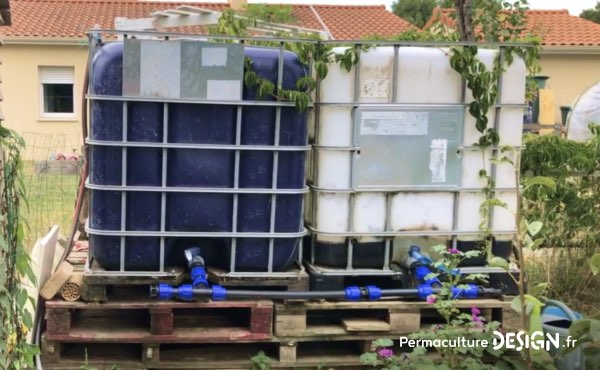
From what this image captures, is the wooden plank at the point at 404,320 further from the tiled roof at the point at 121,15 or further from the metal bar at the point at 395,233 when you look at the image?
the tiled roof at the point at 121,15

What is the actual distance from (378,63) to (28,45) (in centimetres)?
1587

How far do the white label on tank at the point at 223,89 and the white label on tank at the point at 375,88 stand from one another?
2.26 feet

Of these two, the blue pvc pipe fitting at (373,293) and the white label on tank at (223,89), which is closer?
the white label on tank at (223,89)

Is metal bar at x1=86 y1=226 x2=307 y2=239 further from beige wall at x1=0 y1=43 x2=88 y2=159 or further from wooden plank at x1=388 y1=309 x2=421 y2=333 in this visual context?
beige wall at x1=0 y1=43 x2=88 y2=159

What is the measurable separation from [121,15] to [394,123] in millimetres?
17481

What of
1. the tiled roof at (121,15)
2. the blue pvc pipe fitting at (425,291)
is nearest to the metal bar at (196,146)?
the blue pvc pipe fitting at (425,291)

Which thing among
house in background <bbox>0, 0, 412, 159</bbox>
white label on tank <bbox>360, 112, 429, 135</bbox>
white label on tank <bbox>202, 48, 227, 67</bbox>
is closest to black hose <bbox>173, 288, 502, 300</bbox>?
white label on tank <bbox>360, 112, 429, 135</bbox>

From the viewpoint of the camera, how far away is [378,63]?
362 centimetres

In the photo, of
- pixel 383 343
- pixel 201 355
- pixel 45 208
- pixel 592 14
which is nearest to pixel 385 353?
pixel 383 343

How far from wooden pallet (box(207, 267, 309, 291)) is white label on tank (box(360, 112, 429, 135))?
0.87 metres

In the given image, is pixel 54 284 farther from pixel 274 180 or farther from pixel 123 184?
pixel 274 180

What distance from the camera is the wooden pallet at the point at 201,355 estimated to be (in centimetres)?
349

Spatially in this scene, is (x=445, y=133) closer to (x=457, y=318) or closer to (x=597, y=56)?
(x=457, y=318)

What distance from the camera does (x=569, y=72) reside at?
19656mm
